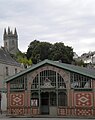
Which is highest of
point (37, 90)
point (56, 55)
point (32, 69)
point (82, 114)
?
point (56, 55)

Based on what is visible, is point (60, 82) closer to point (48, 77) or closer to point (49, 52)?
point (48, 77)

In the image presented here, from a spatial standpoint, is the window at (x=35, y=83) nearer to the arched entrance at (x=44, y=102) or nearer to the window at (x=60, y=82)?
the arched entrance at (x=44, y=102)

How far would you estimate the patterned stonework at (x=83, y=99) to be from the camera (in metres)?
33.0

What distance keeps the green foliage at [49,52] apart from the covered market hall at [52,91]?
162ft

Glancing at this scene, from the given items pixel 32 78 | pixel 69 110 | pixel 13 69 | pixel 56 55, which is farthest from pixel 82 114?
pixel 56 55

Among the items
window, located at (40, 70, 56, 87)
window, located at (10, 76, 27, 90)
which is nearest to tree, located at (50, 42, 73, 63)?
window, located at (10, 76, 27, 90)

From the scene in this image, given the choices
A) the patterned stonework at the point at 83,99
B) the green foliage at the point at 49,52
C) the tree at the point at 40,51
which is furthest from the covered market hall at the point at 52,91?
the tree at the point at 40,51

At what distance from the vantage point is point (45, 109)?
35344 millimetres

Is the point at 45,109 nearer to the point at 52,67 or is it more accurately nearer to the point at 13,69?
the point at 52,67

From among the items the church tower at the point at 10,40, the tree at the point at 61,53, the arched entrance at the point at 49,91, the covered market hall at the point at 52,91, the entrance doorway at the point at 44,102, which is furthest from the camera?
the church tower at the point at 10,40

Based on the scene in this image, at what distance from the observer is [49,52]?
295 ft

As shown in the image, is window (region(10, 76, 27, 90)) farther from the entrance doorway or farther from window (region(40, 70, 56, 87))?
the entrance doorway

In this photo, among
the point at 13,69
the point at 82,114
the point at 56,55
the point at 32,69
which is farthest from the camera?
the point at 56,55

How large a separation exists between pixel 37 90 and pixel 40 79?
1177mm
